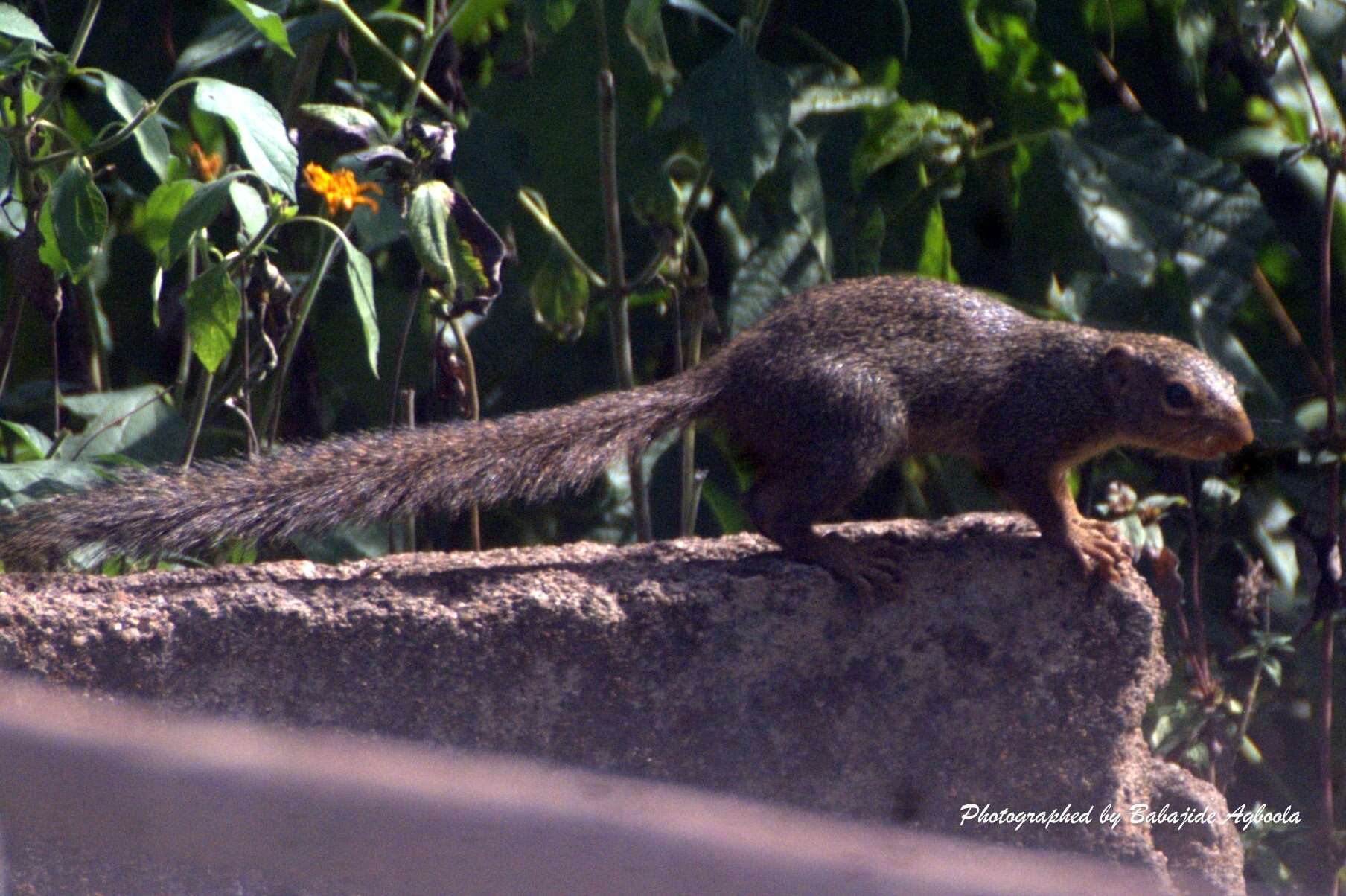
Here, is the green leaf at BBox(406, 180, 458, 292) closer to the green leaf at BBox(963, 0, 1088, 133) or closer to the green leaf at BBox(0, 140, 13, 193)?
the green leaf at BBox(0, 140, 13, 193)

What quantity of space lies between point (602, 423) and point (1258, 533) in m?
1.99

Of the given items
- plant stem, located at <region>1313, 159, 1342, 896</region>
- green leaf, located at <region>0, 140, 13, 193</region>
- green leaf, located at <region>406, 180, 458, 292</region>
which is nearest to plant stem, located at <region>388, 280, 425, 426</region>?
green leaf, located at <region>406, 180, 458, 292</region>

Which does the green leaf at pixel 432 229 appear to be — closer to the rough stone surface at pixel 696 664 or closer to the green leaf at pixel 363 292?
the green leaf at pixel 363 292

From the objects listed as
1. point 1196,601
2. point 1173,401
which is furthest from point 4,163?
point 1196,601

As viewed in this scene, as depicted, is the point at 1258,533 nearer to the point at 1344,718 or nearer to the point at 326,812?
the point at 1344,718

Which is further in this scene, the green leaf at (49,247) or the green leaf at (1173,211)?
the green leaf at (1173,211)

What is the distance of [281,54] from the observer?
372cm

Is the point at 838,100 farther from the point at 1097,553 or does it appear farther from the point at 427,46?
the point at 1097,553

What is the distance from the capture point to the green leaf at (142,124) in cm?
253

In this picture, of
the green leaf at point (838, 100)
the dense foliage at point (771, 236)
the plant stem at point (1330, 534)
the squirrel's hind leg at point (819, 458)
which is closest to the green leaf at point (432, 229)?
the dense foliage at point (771, 236)

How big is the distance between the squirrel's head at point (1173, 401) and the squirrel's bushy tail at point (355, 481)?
0.88 metres

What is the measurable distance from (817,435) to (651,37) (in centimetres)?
122

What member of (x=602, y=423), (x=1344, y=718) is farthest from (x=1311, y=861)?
(x=602, y=423)

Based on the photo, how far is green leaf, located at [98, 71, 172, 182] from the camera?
253 centimetres
